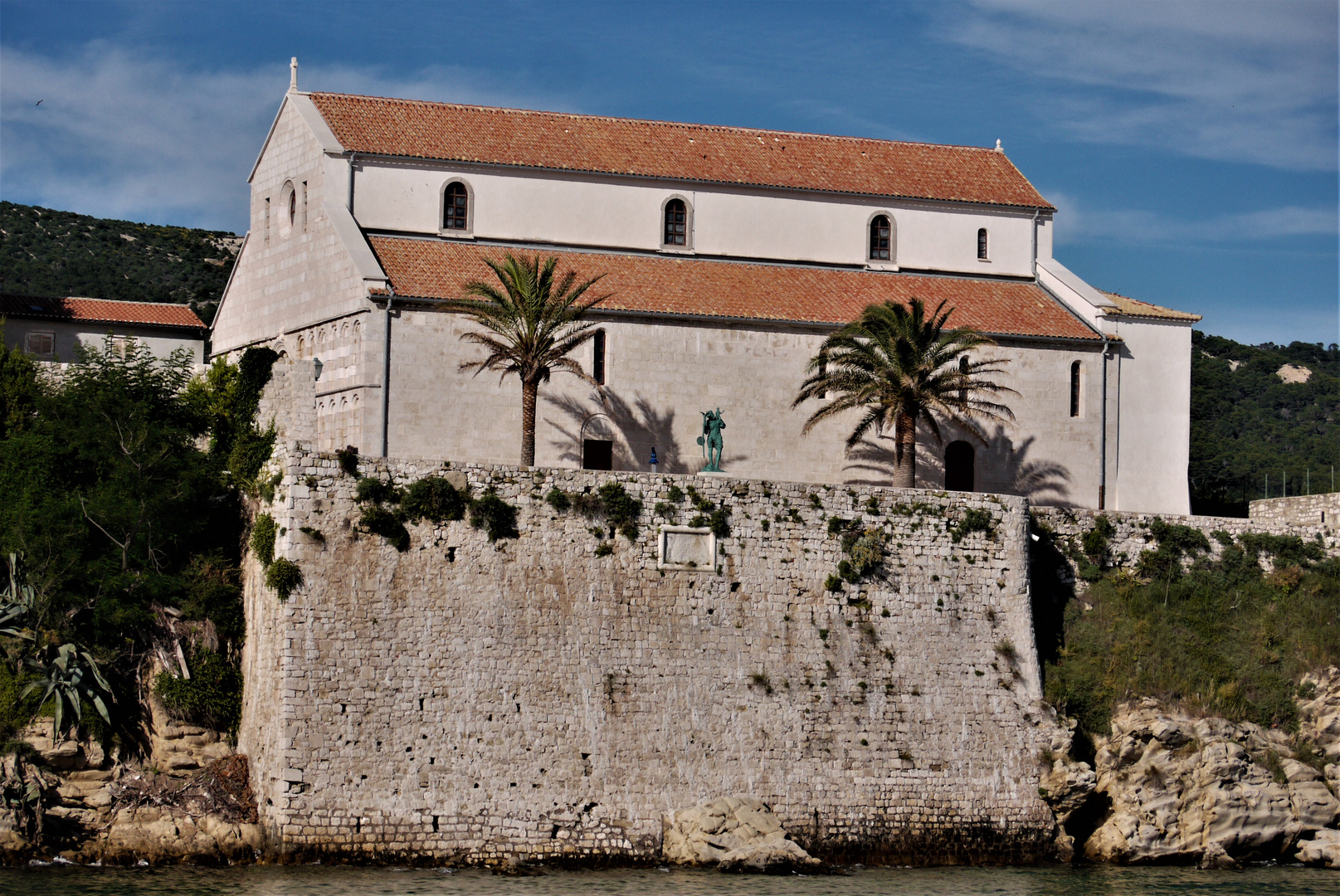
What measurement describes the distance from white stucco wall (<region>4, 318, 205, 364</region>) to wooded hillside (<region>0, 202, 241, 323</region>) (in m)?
16.5

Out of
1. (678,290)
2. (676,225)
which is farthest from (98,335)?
(678,290)

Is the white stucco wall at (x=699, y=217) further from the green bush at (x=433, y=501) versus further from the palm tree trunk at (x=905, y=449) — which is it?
the green bush at (x=433, y=501)

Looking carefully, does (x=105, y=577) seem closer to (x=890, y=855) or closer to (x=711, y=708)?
(x=711, y=708)

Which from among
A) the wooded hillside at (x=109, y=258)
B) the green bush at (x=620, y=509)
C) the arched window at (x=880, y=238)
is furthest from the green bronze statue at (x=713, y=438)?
the wooded hillside at (x=109, y=258)

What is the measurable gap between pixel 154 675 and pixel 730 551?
1091 cm

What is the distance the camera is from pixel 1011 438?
40.4 meters

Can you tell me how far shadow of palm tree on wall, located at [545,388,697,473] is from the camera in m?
37.5

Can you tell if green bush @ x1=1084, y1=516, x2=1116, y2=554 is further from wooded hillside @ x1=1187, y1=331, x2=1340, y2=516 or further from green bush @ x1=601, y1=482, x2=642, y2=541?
wooded hillside @ x1=1187, y1=331, x2=1340, y2=516

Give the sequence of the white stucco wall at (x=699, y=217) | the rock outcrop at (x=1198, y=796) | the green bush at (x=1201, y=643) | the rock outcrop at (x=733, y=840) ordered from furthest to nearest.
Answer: the white stucco wall at (x=699, y=217), the green bush at (x=1201, y=643), the rock outcrop at (x=1198, y=796), the rock outcrop at (x=733, y=840)

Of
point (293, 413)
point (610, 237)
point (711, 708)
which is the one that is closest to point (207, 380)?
point (293, 413)

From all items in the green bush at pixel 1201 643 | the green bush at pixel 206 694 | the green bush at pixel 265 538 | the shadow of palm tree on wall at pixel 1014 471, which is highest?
the shadow of palm tree on wall at pixel 1014 471

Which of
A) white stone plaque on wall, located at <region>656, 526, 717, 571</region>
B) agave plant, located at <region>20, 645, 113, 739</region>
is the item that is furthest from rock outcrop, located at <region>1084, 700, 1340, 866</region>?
agave plant, located at <region>20, 645, 113, 739</region>

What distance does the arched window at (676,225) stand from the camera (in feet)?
135

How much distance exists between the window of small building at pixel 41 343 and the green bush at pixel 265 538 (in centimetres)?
1850
